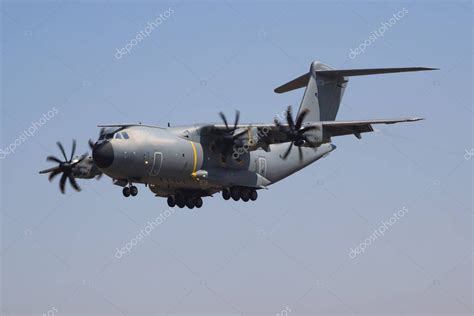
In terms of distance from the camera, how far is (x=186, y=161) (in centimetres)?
3941

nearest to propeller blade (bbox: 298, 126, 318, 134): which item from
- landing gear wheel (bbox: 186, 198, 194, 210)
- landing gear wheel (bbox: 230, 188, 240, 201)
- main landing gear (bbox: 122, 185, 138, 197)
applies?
landing gear wheel (bbox: 230, 188, 240, 201)

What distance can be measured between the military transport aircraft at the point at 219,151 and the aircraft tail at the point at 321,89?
0.14 feet

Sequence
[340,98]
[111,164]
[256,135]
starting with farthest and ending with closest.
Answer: [340,98] → [256,135] → [111,164]

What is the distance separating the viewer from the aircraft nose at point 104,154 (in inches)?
1479

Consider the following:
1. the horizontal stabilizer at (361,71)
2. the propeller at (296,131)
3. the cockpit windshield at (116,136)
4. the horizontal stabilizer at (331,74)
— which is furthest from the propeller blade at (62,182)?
the horizontal stabilizer at (361,71)

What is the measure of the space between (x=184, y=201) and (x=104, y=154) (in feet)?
19.8

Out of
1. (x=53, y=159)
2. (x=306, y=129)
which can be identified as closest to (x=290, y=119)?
(x=306, y=129)

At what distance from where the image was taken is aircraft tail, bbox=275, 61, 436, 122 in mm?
44000

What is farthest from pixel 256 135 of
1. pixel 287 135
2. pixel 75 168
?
pixel 75 168

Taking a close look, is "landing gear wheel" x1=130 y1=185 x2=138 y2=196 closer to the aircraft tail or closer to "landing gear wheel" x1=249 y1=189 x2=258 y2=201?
"landing gear wheel" x1=249 y1=189 x2=258 y2=201

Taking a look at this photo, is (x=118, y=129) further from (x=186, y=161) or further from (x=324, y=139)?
(x=324, y=139)

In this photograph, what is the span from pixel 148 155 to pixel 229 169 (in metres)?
4.09

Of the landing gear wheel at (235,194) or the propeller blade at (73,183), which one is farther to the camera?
the propeller blade at (73,183)

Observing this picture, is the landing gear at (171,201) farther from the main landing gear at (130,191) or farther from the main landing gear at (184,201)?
the main landing gear at (130,191)
